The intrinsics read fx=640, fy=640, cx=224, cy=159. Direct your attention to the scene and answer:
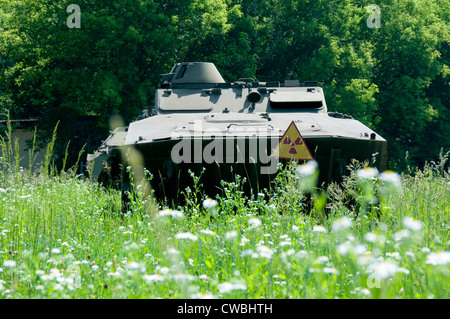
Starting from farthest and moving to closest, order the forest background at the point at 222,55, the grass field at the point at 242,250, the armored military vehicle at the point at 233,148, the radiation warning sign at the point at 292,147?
the forest background at the point at 222,55 → the armored military vehicle at the point at 233,148 → the radiation warning sign at the point at 292,147 → the grass field at the point at 242,250

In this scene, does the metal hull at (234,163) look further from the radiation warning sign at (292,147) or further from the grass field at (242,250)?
the grass field at (242,250)

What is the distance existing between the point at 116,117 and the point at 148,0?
13.9ft

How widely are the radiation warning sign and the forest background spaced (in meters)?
15.1

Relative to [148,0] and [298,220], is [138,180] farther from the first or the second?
[148,0]

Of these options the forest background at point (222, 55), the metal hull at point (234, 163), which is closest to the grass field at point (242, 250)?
the metal hull at point (234, 163)

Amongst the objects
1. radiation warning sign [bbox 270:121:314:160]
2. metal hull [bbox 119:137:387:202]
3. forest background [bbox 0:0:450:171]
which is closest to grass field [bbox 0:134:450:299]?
metal hull [bbox 119:137:387:202]

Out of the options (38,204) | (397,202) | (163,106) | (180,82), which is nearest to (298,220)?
(397,202)

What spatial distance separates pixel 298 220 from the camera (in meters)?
4.73

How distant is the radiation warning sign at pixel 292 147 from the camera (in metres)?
6.60

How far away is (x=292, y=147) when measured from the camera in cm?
671

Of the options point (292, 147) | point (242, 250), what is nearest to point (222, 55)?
point (292, 147)

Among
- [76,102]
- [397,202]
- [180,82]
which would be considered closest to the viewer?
[397,202]

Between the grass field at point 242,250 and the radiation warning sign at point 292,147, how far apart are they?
1.20 m
